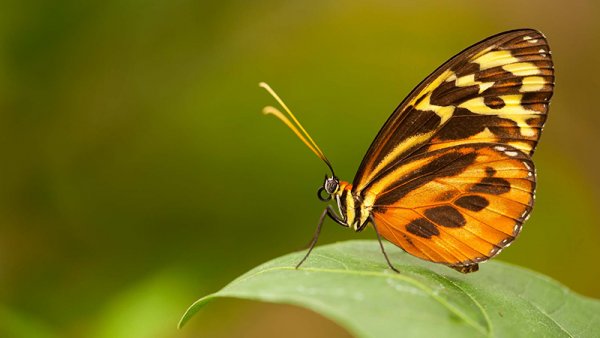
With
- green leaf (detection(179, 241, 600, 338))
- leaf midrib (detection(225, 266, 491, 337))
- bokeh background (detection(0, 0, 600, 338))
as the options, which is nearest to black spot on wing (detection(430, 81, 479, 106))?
green leaf (detection(179, 241, 600, 338))

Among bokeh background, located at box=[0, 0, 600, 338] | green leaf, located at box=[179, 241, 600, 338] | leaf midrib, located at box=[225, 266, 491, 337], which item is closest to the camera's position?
green leaf, located at box=[179, 241, 600, 338]

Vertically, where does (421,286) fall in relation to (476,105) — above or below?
below

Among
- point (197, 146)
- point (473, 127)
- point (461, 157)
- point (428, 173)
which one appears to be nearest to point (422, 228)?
point (428, 173)

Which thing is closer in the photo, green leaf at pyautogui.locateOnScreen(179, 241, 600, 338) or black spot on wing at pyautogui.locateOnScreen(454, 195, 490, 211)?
green leaf at pyautogui.locateOnScreen(179, 241, 600, 338)

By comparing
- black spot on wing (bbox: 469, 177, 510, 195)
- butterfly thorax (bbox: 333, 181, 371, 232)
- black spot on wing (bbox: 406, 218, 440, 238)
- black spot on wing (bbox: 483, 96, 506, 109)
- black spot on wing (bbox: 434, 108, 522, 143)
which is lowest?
black spot on wing (bbox: 406, 218, 440, 238)

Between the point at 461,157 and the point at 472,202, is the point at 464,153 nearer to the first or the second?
the point at 461,157

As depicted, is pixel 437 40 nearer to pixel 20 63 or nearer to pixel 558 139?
pixel 558 139

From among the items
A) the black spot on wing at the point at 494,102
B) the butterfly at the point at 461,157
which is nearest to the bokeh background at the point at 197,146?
the butterfly at the point at 461,157

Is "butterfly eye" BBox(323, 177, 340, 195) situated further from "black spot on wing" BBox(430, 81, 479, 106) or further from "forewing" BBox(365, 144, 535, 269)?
"black spot on wing" BBox(430, 81, 479, 106)
